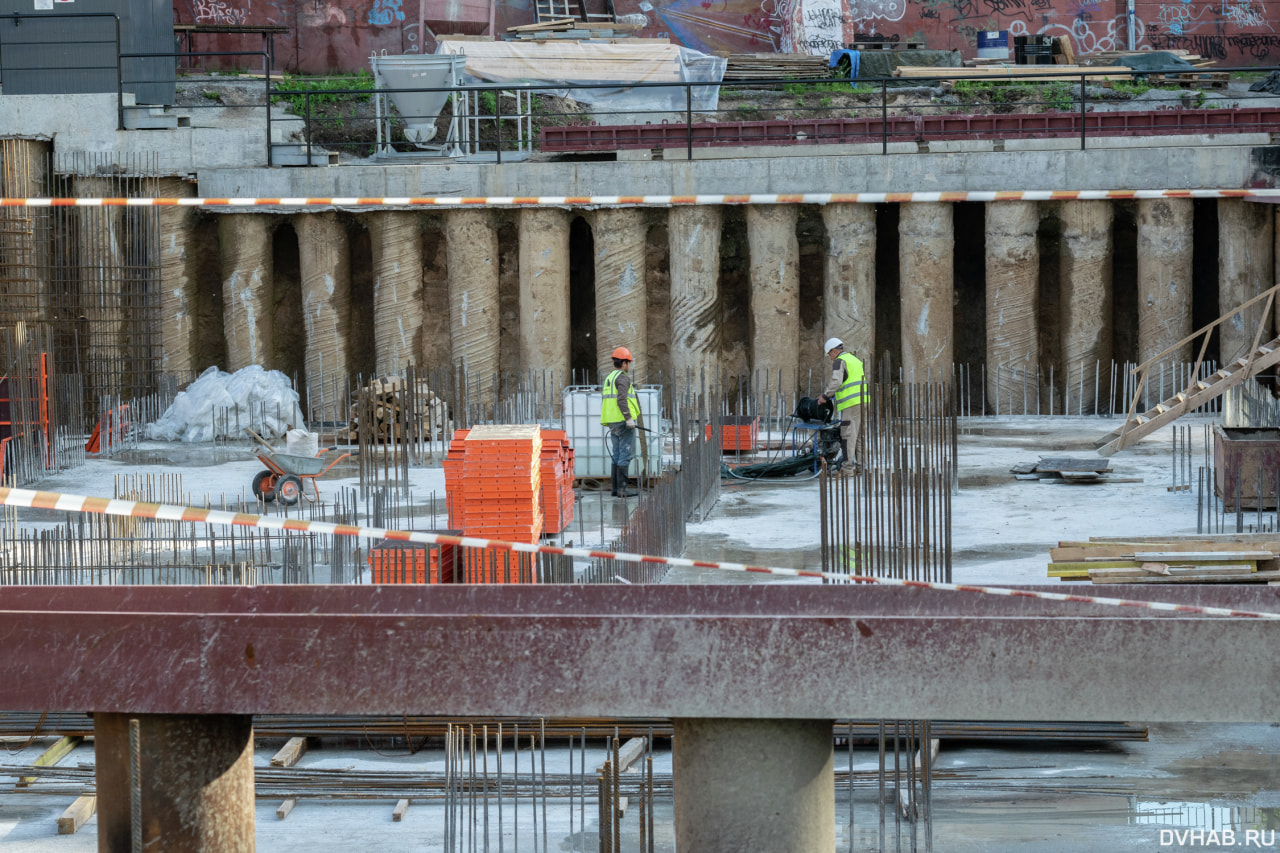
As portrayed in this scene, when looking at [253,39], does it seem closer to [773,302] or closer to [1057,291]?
[773,302]

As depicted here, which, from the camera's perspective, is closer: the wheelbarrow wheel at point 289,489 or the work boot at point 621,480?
the wheelbarrow wheel at point 289,489

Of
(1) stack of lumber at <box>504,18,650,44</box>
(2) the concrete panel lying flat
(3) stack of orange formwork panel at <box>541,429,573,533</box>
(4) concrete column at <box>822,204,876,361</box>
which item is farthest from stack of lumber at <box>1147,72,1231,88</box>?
(2) the concrete panel lying flat

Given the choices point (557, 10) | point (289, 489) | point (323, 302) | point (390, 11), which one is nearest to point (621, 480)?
point (289, 489)

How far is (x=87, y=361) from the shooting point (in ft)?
72.8

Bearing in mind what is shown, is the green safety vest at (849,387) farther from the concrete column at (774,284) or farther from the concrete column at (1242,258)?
the concrete column at (1242,258)

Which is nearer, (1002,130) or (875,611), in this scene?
(875,611)

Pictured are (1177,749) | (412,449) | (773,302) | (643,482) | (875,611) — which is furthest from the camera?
(773,302)

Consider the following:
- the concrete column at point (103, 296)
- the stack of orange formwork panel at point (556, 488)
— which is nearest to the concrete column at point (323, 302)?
the concrete column at point (103, 296)

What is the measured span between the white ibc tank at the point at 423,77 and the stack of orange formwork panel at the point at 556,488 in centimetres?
1001

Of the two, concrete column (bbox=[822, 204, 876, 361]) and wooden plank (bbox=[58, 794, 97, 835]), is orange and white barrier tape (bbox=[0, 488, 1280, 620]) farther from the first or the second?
concrete column (bbox=[822, 204, 876, 361])

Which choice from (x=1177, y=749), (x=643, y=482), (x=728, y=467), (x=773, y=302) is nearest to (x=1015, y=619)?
(x=1177, y=749)

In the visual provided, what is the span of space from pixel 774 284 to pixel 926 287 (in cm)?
197

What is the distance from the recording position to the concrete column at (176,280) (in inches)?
885

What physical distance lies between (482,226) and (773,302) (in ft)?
13.2
